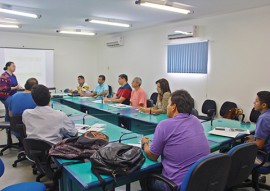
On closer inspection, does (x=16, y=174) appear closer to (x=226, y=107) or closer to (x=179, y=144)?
(x=179, y=144)

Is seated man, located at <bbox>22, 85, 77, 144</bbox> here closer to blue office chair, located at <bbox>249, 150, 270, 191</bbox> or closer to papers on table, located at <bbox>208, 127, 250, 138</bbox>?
papers on table, located at <bbox>208, 127, 250, 138</bbox>

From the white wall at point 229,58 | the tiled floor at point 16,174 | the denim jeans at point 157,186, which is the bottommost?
the tiled floor at point 16,174

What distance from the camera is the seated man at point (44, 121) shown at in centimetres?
232

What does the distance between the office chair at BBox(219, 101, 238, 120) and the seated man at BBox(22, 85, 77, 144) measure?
338 centimetres

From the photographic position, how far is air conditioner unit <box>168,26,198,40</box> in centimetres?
521

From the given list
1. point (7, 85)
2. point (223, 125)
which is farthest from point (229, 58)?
point (7, 85)

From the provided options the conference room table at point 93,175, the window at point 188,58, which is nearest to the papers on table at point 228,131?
the conference room table at point 93,175

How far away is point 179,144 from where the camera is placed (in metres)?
1.71

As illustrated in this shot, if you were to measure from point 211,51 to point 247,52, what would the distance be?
31.0 inches

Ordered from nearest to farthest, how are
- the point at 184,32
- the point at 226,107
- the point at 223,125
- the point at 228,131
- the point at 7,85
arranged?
the point at 228,131, the point at 223,125, the point at 226,107, the point at 184,32, the point at 7,85

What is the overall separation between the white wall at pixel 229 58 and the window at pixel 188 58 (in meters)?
0.14

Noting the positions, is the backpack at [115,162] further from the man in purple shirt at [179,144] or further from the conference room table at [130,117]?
the conference room table at [130,117]

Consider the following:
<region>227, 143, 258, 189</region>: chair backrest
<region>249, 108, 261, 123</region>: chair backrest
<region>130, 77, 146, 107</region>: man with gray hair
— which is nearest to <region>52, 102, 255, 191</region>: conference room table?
<region>227, 143, 258, 189</region>: chair backrest

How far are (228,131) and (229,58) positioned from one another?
2.44 metres
